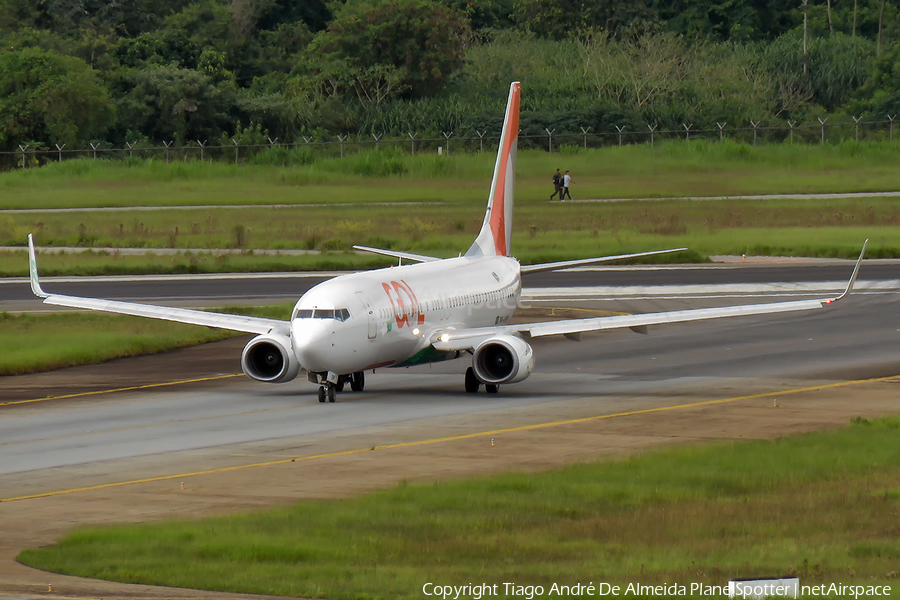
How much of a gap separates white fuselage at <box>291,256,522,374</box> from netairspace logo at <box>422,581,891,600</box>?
56.4 ft

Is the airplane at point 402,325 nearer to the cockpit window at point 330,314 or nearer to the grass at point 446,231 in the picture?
the cockpit window at point 330,314

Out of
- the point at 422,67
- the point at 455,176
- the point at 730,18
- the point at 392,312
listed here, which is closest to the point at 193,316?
the point at 392,312

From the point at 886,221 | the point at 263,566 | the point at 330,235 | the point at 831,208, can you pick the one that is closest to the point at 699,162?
the point at 831,208

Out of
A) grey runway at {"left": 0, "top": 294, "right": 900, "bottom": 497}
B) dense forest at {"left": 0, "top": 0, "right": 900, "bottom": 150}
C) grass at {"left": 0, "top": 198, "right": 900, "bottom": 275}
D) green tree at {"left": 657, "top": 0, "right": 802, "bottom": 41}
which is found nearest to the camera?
grey runway at {"left": 0, "top": 294, "right": 900, "bottom": 497}

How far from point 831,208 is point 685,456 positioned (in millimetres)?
74089

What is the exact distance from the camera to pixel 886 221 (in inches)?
3546

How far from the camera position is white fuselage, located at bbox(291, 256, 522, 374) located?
111ft

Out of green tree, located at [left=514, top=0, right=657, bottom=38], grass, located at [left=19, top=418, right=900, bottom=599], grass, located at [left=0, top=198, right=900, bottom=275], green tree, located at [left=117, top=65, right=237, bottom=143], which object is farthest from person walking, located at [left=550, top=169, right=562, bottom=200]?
grass, located at [left=19, top=418, right=900, bottom=599]

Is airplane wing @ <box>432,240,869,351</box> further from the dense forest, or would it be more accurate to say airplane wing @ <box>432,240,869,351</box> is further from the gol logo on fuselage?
the dense forest

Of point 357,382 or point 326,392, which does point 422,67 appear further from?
point 326,392

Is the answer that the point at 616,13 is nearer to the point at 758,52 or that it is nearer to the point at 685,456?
the point at 758,52

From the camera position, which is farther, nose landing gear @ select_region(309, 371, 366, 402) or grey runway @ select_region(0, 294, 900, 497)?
nose landing gear @ select_region(309, 371, 366, 402)

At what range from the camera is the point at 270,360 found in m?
36.5

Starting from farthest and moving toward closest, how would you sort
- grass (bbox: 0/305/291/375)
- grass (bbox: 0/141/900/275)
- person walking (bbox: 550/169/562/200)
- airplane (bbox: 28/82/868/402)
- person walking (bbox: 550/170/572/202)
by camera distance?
person walking (bbox: 550/170/572/202), person walking (bbox: 550/169/562/200), grass (bbox: 0/141/900/275), grass (bbox: 0/305/291/375), airplane (bbox: 28/82/868/402)
